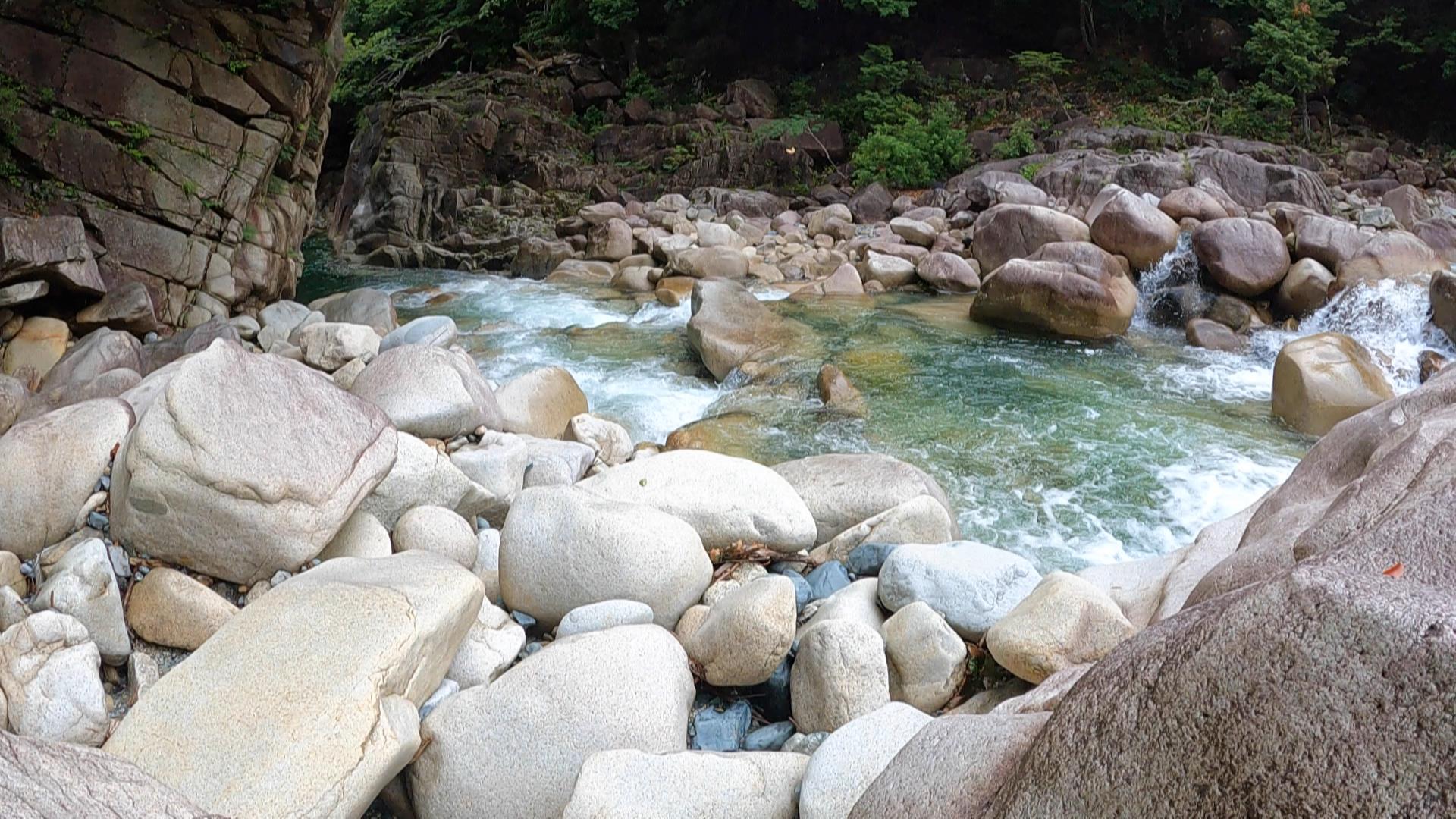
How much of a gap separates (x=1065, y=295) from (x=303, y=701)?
902cm

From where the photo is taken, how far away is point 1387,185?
16.8m

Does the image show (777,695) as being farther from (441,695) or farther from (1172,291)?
(1172,291)

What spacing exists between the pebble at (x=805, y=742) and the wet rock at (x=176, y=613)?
2.08m

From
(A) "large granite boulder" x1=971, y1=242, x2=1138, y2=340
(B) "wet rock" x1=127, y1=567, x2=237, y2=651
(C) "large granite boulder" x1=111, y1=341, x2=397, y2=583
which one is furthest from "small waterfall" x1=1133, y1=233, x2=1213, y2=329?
(B) "wet rock" x1=127, y1=567, x2=237, y2=651

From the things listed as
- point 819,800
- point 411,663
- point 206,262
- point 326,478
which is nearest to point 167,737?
point 411,663

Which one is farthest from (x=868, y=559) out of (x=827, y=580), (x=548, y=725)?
(x=548, y=725)

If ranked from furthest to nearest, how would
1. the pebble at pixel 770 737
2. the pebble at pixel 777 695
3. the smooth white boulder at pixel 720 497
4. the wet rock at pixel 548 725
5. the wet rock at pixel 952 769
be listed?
the smooth white boulder at pixel 720 497 < the pebble at pixel 777 695 < the pebble at pixel 770 737 < the wet rock at pixel 548 725 < the wet rock at pixel 952 769

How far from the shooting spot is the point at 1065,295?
10.1 meters

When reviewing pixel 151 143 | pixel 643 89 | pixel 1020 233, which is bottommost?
pixel 1020 233

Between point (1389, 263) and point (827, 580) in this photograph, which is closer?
point (827, 580)

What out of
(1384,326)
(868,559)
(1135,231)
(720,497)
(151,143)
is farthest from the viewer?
(1135,231)

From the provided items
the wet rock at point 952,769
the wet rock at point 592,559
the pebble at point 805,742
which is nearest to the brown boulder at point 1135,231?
the wet rock at point 592,559

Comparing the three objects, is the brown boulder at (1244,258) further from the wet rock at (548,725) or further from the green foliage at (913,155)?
the wet rock at (548,725)

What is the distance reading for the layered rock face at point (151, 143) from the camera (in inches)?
301
